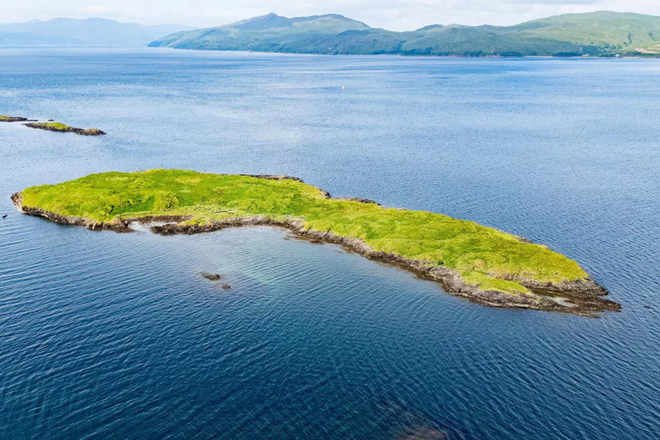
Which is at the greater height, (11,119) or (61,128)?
(11,119)

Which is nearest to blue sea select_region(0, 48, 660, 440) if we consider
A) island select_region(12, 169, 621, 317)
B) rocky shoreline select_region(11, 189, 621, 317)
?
rocky shoreline select_region(11, 189, 621, 317)

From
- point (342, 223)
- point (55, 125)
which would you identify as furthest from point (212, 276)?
point (55, 125)

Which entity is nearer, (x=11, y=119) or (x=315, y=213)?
(x=315, y=213)

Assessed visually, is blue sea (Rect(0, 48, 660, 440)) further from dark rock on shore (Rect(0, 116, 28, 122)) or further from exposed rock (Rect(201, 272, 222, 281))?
dark rock on shore (Rect(0, 116, 28, 122))

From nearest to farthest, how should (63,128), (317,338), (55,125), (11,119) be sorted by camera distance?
(317,338) < (63,128) < (55,125) < (11,119)

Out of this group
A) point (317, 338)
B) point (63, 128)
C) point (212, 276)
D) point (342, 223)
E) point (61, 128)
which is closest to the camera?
point (317, 338)

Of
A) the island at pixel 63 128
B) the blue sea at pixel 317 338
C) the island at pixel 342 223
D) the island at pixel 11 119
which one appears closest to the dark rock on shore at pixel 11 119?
the island at pixel 11 119

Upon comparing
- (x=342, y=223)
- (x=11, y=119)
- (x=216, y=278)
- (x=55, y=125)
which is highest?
(x=11, y=119)

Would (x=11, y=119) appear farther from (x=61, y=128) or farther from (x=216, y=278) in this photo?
(x=216, y=278)
